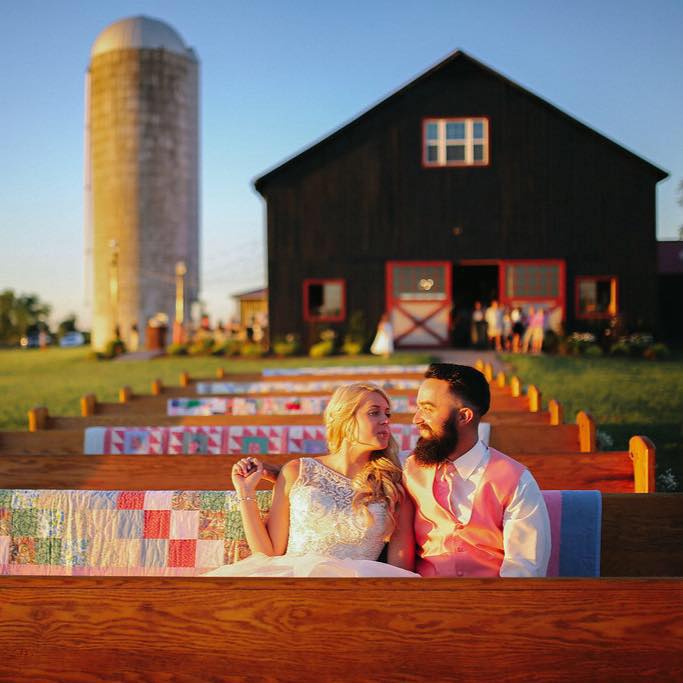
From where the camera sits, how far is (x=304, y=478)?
3.44m

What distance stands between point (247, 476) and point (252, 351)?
20.5 metres

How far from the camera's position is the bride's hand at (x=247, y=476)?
133 inches

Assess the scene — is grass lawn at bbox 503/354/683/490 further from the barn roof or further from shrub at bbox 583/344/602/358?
the barn roof

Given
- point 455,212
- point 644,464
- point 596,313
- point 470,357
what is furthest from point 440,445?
point 596,313

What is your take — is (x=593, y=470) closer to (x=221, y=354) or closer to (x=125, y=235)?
(x=221, y=354)

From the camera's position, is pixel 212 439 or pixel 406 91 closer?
pixel 212 439

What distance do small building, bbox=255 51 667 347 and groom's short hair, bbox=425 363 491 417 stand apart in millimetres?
20720

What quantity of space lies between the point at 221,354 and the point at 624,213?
1216cm

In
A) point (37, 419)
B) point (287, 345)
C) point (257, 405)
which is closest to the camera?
point (37, 419)

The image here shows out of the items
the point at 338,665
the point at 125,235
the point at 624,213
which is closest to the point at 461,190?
the point at 624,213

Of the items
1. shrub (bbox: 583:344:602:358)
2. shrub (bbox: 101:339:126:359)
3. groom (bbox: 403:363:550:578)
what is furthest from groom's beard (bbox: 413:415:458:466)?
shrub (bbox: 101:339:126:359)

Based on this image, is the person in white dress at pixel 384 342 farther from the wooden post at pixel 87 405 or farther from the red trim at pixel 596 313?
the wooden post at pixel 87 405

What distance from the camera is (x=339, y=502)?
3385mm

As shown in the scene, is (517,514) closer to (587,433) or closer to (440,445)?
(440,445)
